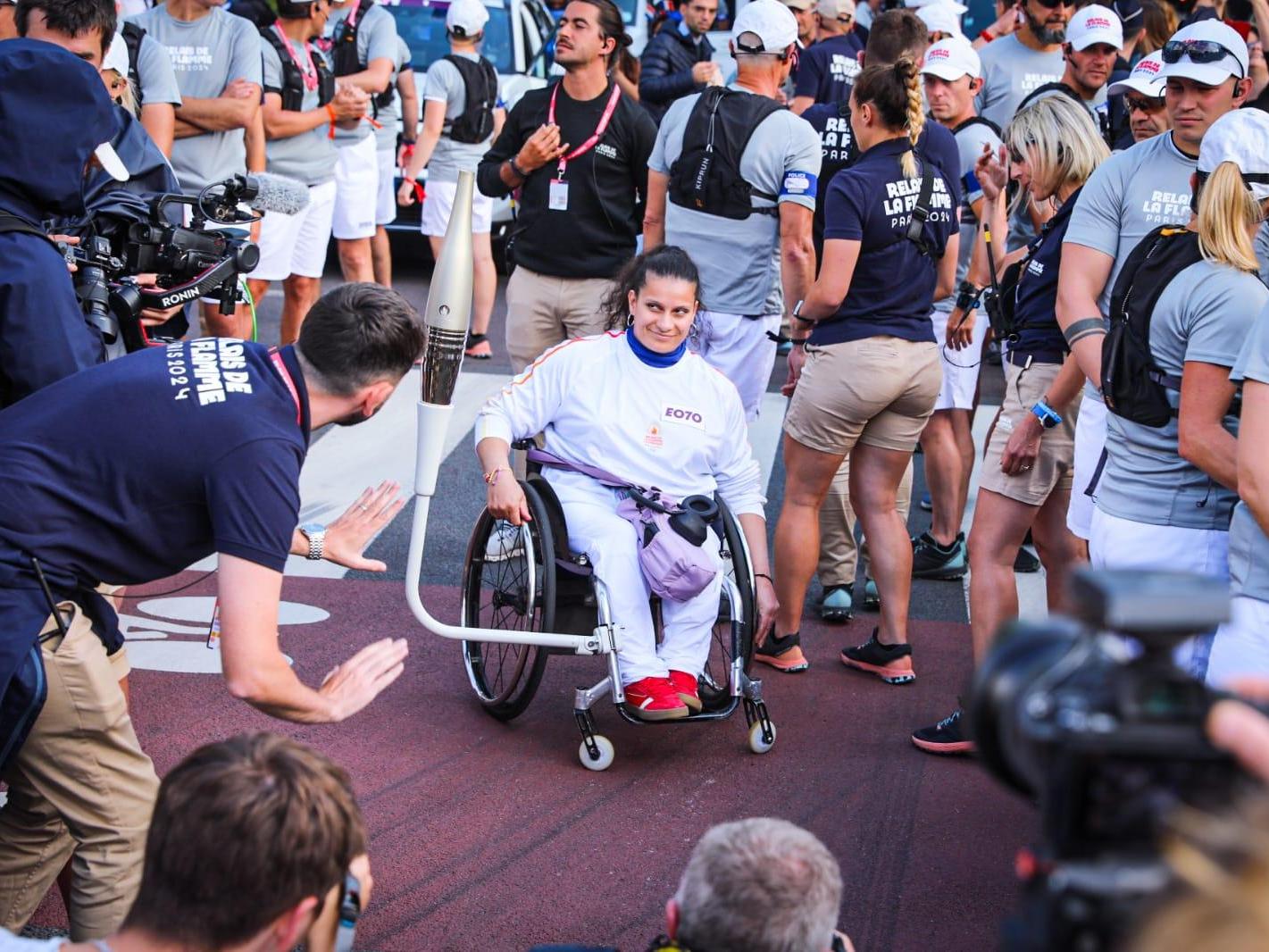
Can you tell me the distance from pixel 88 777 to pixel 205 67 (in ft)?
15.7

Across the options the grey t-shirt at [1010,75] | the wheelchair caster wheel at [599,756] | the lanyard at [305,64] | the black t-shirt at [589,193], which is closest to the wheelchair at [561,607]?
the wheelchair caster wheel at [599,756]

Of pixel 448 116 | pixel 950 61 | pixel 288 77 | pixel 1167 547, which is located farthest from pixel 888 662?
pixel 448 116

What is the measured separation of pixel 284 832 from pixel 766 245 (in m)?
3.98

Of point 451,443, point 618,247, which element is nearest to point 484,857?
point 618,247

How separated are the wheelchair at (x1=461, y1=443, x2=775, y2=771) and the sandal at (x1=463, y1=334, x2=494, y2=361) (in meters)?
3.96

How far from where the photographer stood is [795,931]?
7.19 ft

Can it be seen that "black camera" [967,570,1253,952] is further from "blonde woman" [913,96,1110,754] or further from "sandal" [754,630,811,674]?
"sandal" [754,630,811,674]

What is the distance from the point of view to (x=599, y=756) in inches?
172

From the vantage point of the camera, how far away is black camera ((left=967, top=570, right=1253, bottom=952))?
1.28m

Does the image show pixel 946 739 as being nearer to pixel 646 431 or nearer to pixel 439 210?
pixel 646 431

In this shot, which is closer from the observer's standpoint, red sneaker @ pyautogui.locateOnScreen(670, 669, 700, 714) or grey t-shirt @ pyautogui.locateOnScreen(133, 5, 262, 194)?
red sneaker @ pyautogui.locateOnScreen(670, 669, 700, 714)

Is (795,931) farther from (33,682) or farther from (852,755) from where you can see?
(852,755)

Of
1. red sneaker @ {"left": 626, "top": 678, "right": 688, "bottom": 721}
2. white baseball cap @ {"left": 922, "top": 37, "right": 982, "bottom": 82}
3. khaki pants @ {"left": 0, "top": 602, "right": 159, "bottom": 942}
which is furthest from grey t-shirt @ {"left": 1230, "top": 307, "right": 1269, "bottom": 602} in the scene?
white baseball cap @ {"left": 922, "top": 37, "right": 982, "bottom": 82}

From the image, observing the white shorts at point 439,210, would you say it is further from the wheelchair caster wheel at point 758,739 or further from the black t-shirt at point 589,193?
the wheelchair caster wheel at point 758,739
